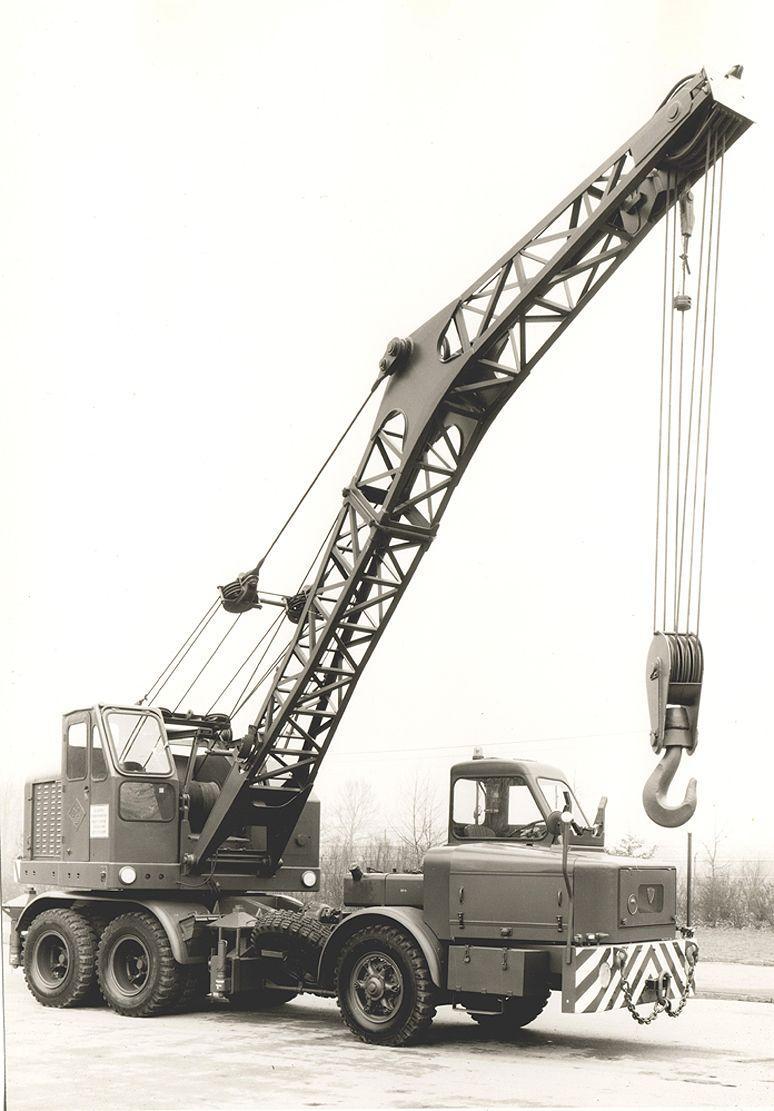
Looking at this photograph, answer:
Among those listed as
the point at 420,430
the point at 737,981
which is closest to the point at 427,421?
the point at 420,430

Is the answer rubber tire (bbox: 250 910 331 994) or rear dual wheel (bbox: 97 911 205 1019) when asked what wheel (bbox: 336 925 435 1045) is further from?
rear dual wheel (bbox: 97 911 205 1019)

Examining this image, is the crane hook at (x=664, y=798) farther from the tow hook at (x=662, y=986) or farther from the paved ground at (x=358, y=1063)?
the tow hook at (x=662, y=986)

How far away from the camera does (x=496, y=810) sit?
36.7ft

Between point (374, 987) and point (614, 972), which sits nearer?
point (614, 972)

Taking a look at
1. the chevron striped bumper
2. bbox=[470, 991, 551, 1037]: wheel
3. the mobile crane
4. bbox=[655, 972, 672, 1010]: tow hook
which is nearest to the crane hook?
the mobile crane

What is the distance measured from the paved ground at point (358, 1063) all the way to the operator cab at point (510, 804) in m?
1.73

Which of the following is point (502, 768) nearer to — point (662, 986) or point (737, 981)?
point (662, 986)

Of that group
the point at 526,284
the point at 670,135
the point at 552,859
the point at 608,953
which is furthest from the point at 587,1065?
the point at 670,135

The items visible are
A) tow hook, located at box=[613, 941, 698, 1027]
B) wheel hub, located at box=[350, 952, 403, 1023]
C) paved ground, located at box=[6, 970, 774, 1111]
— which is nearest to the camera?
paved ground, located at box=[6, 970, 774, 1111]

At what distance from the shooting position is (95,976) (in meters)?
13.0

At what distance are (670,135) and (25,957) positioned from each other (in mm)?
10325

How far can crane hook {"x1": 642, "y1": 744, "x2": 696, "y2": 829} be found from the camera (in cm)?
802

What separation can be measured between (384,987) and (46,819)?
16.2 feet

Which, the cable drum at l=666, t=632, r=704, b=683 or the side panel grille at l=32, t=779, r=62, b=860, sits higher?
the cable drum at l=666, t=632, r=704, b=683
